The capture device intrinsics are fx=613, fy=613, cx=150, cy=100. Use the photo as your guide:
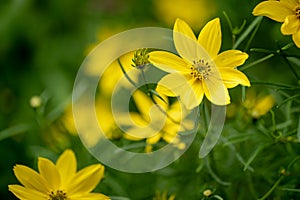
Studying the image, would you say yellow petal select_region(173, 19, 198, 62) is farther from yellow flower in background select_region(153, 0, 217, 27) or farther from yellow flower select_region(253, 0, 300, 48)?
yellow flower in background select_region(153, 0, 217, 27)

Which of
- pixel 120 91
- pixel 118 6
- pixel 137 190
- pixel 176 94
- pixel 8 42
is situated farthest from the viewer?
pixel 118 6

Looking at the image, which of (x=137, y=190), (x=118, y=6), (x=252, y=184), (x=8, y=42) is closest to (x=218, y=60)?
(x=252, y=184)

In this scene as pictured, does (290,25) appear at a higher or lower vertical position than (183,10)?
lower

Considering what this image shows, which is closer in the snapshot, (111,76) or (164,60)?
(164,60)

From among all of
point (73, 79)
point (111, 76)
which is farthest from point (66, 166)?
point (73, 79)

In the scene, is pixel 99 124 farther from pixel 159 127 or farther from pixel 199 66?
pixel 199 66

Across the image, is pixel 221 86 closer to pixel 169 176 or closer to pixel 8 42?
pixel 169 176

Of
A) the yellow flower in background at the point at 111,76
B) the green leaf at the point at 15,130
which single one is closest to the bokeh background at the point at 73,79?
the green leaf at the point at 15,130
